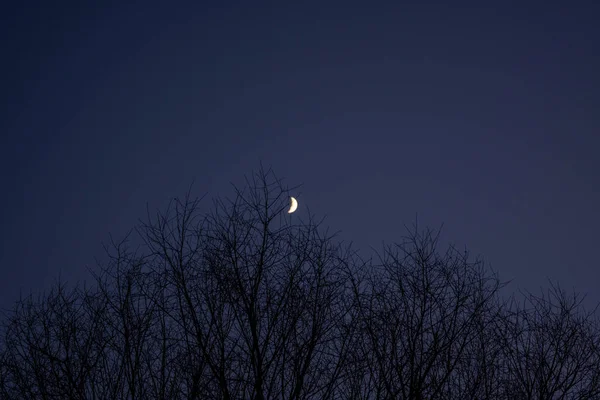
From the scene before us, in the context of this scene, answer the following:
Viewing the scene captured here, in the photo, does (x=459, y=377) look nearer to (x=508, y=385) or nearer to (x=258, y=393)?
(x=508, y=385)

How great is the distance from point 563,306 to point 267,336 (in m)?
5.87

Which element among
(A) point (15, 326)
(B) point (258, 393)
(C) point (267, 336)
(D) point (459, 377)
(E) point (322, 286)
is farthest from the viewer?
(A) point (15, 326)

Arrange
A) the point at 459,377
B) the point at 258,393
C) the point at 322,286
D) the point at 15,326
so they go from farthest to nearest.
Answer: the point at 15,326
the point at 459,377
the point at 322,286
the point at 258,393

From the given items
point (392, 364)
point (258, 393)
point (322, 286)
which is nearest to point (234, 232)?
point (322, 286)

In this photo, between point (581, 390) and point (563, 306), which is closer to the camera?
point (581, 390)

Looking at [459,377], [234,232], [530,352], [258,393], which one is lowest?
[258,393]

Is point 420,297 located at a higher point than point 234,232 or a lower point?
lower

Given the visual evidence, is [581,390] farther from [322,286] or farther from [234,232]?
[234,232]

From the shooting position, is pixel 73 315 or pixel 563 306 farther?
pixel 563 306

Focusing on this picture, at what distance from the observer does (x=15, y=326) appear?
7.62 meters

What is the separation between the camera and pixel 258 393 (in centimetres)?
540

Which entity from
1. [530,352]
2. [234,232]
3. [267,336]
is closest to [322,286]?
[267,336]

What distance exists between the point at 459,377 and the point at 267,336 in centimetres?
293

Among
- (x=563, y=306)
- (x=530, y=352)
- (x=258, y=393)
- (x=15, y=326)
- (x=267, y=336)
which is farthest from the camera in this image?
(x=563, y=306)
